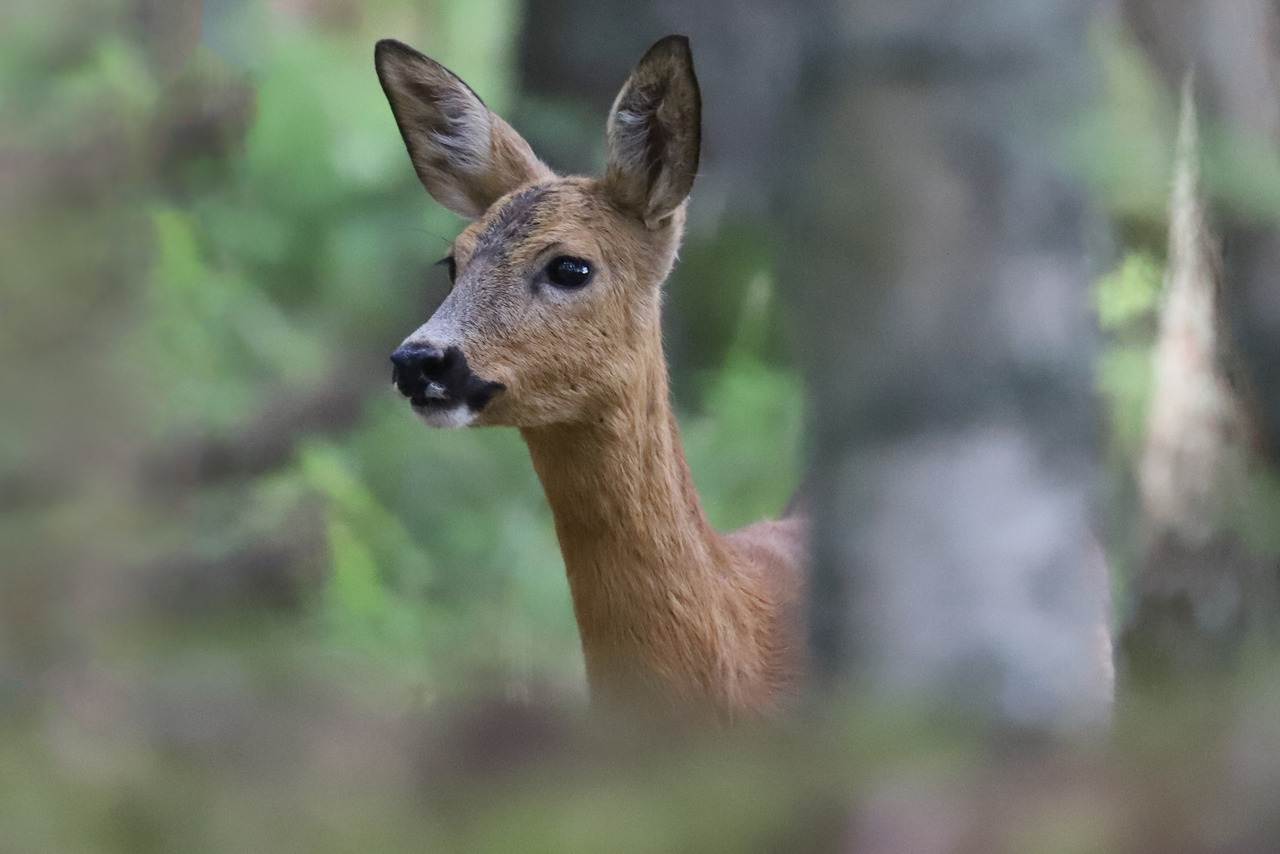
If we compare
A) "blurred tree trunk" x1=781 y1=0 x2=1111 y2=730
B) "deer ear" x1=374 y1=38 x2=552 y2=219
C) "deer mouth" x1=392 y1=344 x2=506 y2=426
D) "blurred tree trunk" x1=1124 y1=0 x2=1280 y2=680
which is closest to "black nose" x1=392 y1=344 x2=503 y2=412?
"deer mouth" x1=392 y1=344 x2=506 y2=426

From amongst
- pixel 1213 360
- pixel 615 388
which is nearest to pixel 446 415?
pixel 615 388

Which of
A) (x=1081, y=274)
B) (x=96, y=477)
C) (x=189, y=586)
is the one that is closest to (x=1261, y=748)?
(x=1081, y=274)

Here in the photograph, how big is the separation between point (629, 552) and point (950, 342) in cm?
140

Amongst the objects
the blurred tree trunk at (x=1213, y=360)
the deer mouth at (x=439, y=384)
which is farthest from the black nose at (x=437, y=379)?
the blurred tree trunk at (x=1213, y=360)

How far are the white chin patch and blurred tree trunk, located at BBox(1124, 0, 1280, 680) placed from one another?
1.35m

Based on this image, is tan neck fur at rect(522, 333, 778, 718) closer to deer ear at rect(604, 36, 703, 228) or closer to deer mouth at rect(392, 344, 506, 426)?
deer mouth at rect(392, 344, 506, 426)

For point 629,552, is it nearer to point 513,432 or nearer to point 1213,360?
point 1213,360

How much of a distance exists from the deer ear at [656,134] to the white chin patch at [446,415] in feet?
2.32

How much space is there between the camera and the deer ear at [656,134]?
9.86ft

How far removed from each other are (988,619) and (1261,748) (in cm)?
62

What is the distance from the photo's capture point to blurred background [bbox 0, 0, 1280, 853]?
1229 millimetres

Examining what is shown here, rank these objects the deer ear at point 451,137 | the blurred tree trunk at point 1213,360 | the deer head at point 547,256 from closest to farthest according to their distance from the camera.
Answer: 1. the blurred tree trunk at point 1213,360
2. the deer head at point 547,256
3. the deer ear at point 451,137

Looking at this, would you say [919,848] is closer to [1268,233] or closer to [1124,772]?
[1124,772]

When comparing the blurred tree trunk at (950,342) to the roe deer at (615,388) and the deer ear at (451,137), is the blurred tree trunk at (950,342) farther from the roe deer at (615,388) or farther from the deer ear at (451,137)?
the deer ear at (451,137)
